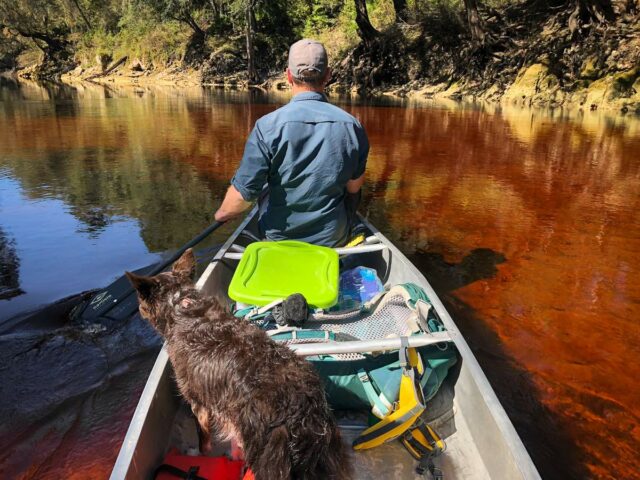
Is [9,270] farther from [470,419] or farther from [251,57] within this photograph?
[251,57]

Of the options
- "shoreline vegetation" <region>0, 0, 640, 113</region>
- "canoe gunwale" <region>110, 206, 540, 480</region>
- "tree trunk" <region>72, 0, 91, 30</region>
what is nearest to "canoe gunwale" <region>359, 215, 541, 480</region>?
"canoe gunwale" <region>110, 206, 540, 480</region>

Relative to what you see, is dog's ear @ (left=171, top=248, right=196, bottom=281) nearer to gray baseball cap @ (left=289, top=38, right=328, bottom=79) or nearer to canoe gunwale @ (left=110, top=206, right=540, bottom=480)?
canoe gunwale @ (left=110, top=206, right=540, bottom=480)

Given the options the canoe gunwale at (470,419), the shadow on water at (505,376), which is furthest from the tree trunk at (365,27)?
the canoe gunwale at (470,419)

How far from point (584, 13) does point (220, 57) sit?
31.3 m

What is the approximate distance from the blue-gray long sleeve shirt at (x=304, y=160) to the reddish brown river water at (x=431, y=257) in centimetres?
203

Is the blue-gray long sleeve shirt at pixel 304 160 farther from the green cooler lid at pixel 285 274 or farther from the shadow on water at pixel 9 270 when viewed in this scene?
the shadow on water at pixel 9 270

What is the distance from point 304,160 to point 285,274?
3.22 feet

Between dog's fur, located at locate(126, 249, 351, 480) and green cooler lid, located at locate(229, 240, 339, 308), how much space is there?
65 centimetres

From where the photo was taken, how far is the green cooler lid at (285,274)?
3.42 m

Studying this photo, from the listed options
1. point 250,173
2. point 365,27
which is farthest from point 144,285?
point 365,27

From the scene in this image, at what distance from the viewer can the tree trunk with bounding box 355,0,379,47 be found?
33906 mm

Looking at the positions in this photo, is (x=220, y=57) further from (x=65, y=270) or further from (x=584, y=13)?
(x=65, y=270)

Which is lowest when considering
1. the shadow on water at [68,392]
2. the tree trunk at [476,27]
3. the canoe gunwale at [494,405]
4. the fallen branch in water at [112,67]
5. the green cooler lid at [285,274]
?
the shadow on water at [68,392]

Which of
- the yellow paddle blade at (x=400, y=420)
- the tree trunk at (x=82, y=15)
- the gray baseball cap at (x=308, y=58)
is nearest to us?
the yellow paddle blade at (x=400, y=420)
